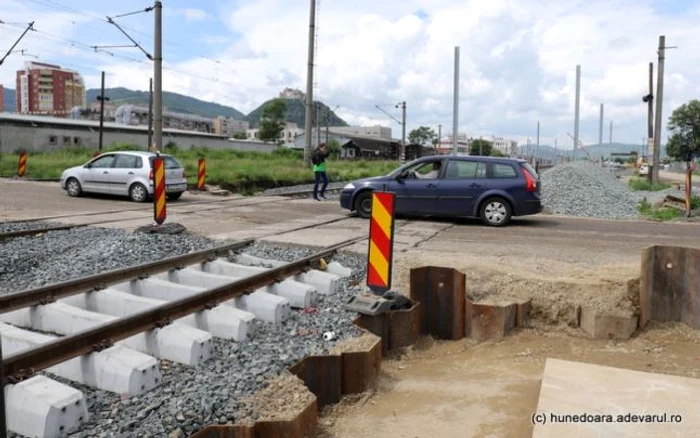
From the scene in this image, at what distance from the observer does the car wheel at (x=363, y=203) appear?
14.7 m

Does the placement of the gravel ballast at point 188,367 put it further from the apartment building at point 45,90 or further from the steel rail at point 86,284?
the apartment building at point 45,90

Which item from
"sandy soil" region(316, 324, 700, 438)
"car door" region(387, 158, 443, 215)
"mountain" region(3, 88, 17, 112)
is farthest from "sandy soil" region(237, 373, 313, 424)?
"mountain" region(3, 88, 17, 112)

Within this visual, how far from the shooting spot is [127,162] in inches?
745

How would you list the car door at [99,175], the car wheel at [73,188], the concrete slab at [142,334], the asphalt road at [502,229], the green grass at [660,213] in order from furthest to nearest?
the car wheel at [73,188] < the car door at [99,175] < the green grass at [660,213] < the asphalt road at [502,229] < the concrete slab at [142,334]

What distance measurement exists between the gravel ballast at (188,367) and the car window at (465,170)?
586 centimetres

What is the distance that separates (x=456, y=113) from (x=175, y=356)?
19.4 meters

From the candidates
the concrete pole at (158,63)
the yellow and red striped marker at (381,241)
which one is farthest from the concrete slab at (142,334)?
the concrete pole at (158,63)

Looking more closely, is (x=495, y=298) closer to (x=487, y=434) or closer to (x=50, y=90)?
(x=487, y=434)

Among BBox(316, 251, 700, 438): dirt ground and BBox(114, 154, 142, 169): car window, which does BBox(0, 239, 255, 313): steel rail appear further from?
BBox(114, 154, 142, 169): car window

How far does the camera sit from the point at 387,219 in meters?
6.46

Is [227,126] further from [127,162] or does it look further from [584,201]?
[584,201]

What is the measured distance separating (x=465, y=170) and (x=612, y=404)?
1007 cm

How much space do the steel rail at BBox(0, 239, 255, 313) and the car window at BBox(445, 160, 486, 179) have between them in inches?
296

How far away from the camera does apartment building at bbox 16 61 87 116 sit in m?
104
